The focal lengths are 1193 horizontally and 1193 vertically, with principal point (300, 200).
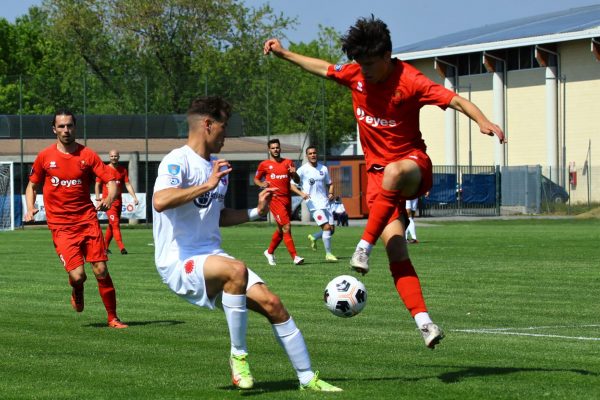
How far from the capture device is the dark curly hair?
888 centimetres

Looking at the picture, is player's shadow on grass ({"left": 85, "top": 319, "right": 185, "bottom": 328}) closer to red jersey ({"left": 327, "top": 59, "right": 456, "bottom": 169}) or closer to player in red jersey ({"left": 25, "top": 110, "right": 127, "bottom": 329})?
player in red jersey ({"left": 25, "top": 110, "right": 127, "bottom": 329})

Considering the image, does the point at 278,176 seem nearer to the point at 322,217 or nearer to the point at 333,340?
the point at 322,217

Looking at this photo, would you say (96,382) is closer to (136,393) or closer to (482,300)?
(136,393)

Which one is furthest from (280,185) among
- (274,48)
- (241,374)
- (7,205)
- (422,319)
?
(7,205)

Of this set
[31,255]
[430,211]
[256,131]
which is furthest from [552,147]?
[31,255]

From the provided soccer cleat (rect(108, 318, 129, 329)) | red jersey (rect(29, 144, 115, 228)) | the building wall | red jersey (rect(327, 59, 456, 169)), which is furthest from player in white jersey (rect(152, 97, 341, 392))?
the building wall

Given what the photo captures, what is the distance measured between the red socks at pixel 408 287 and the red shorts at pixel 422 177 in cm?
40

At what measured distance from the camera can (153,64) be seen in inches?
3017

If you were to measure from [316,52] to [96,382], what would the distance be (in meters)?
102

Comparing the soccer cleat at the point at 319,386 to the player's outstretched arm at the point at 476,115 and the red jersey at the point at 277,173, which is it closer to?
the player's outstretched arm at the point at 476,115

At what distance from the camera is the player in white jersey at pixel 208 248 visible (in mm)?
7898

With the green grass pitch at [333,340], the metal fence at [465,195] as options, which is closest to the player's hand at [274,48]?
the green grass pitch at [333,340]

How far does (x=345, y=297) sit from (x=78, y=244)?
4964mm

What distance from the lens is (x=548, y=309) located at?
13945 mm
